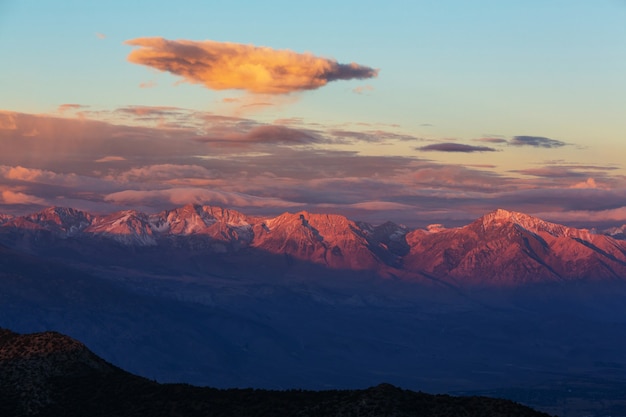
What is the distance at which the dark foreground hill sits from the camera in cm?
12838

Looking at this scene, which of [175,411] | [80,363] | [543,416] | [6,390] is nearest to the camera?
[543,416]

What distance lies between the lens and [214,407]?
142500 mm

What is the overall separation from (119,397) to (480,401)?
180 ft

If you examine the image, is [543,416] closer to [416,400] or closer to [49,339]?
[416,400]

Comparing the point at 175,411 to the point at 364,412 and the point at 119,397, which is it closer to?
the point at 119,397

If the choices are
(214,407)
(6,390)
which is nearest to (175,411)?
(214,407)

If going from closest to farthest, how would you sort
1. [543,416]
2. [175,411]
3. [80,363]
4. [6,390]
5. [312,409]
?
1. [543,416]
2. [312,409]
3. [175,411]
4. [6,390]
5. [80,363]

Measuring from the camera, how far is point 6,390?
15325cm

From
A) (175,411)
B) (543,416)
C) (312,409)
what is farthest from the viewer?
(175,411)

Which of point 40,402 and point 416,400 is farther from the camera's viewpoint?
point 40,402

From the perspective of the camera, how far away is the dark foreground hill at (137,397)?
128375 millimetres

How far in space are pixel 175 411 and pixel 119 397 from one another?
1308cm

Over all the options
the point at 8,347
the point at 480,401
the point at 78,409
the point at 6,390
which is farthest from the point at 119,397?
the point at 480,401

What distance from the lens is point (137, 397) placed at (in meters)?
150
